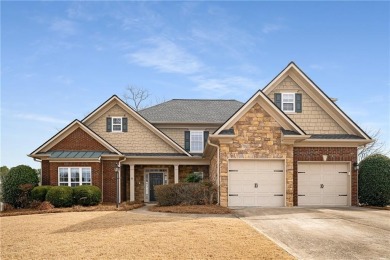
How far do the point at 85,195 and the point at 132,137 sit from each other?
18.8ft

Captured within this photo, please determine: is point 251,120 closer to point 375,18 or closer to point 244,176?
point 244,176

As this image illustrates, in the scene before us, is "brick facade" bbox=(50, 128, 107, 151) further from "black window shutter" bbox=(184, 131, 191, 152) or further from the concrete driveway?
the concrete driveway

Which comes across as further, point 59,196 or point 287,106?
point 287,106

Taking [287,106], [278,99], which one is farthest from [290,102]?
[278,99]

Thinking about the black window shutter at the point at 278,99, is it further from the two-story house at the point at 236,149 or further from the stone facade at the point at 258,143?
the stone facade at the point at 258,143

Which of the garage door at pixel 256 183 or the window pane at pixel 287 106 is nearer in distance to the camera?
the garage door at pixel 256 183

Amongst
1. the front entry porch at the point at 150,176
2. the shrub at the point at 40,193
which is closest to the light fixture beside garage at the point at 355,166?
the front entry porch at the point at 150,176

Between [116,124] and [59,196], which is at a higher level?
[116,124]

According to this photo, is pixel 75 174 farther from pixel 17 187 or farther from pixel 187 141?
pixel 187 141

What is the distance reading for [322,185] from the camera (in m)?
20.4

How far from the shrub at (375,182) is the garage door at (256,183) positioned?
4.80 metres

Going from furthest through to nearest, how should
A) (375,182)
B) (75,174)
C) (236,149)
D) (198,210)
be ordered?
(75,174), (375,182), (236,149), (198,210)

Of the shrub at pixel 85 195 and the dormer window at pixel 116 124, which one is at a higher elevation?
the dormer window at pixel 116 124

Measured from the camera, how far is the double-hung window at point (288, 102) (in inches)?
844
